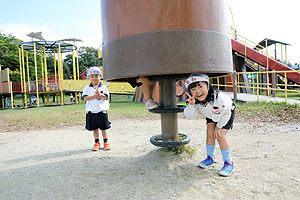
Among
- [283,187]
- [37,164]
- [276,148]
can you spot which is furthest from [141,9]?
[276,148]

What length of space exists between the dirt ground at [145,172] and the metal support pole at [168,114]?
9.8 inches

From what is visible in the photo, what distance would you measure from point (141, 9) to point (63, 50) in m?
18.1

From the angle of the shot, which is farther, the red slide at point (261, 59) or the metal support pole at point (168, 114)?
the red slide at point (261, 59)

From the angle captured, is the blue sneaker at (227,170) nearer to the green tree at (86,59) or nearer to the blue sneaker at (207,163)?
the blue sneaker at (207,163)

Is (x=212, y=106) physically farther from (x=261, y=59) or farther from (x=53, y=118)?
(x=261, y=59)

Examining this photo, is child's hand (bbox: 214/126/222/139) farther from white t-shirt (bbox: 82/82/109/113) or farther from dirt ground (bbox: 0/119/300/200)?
white t-shirt (bbox: 82/82/109/113)

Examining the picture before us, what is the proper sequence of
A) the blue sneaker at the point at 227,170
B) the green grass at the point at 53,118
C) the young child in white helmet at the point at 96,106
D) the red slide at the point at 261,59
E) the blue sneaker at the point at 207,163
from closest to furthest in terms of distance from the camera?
the blue sneaker at the point at 227,170
the blue sneaker at the point at 207,163
the young child in white helmet at the point at 96,106
the green grass at the point at 53,118
the red slide at the point at 261,59

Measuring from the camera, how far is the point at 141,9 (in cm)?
209

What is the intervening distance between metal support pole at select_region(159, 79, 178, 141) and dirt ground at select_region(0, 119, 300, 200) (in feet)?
0.82

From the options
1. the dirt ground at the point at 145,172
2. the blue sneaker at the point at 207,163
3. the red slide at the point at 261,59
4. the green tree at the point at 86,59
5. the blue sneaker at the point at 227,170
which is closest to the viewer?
the dirt ground at the point at 145,172

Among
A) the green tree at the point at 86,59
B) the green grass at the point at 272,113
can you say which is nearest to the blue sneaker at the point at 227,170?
the green grass at the point at 272,113

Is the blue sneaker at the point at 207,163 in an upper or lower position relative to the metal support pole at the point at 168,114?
lower

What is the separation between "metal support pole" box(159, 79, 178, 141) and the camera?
290cm

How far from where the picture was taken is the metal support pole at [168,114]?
2902mm
